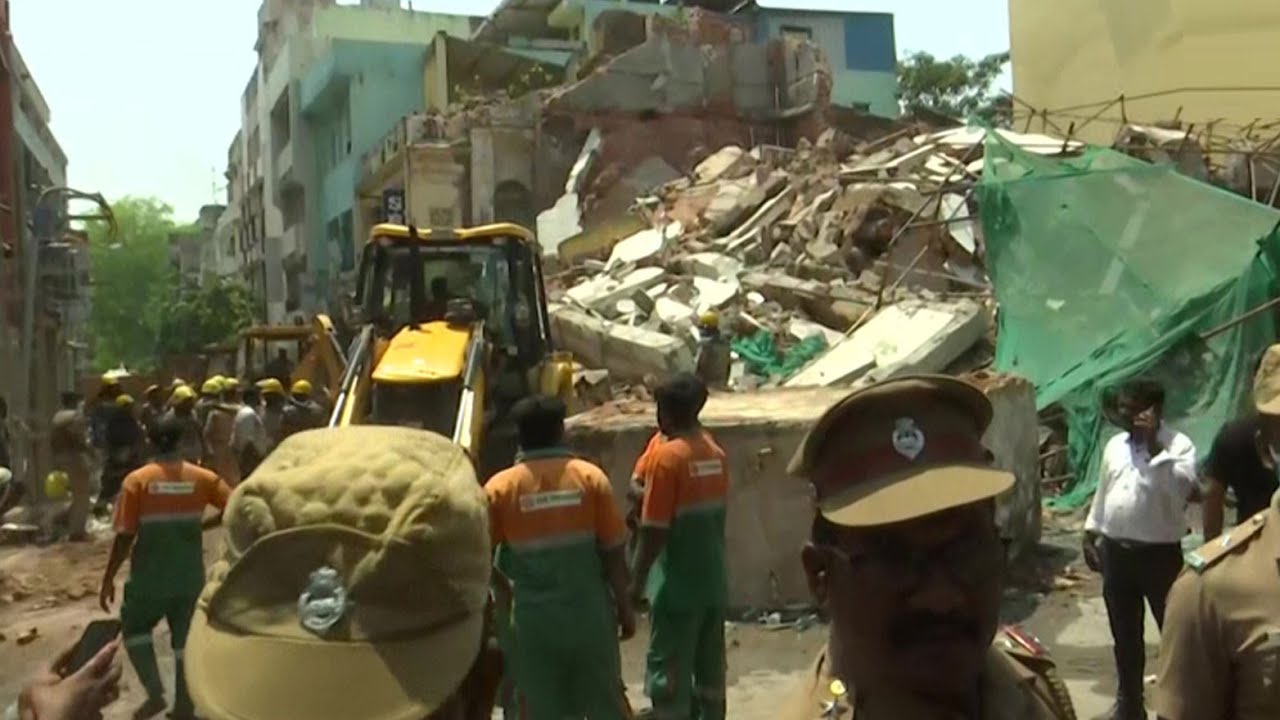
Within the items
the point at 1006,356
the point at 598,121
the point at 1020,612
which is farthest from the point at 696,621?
the point at 598,121

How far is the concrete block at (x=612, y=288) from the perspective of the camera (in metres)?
19.4

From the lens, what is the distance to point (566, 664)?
5.51 meters

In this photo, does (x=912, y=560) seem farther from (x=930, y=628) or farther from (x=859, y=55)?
(x=859, y=55)

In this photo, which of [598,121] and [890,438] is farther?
[598,121]

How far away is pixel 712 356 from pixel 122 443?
21.6 ft

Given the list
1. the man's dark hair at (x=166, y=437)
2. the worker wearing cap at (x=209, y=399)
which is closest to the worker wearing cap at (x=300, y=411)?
the worker wearing cap at (x=209, y=399)

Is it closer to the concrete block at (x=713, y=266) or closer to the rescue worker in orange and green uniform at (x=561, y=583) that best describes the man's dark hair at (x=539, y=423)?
the rescue worker in orange and green uniform at (x=561, y=583)

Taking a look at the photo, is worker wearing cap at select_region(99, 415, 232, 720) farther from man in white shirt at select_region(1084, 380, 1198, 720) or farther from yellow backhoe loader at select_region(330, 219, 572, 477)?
man in white shirt at select_region(1084, 380, 1198, 720)

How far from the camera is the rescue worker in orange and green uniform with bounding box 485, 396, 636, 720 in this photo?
5477 mm

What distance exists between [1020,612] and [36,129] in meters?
29.4

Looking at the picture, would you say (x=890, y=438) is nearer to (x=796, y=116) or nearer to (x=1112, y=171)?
(x=1112, y=171)

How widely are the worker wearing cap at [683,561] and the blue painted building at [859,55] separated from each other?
38009 millimetres

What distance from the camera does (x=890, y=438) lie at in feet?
6.52

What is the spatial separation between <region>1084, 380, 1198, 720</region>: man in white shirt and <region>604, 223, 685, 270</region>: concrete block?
15.5 meters
